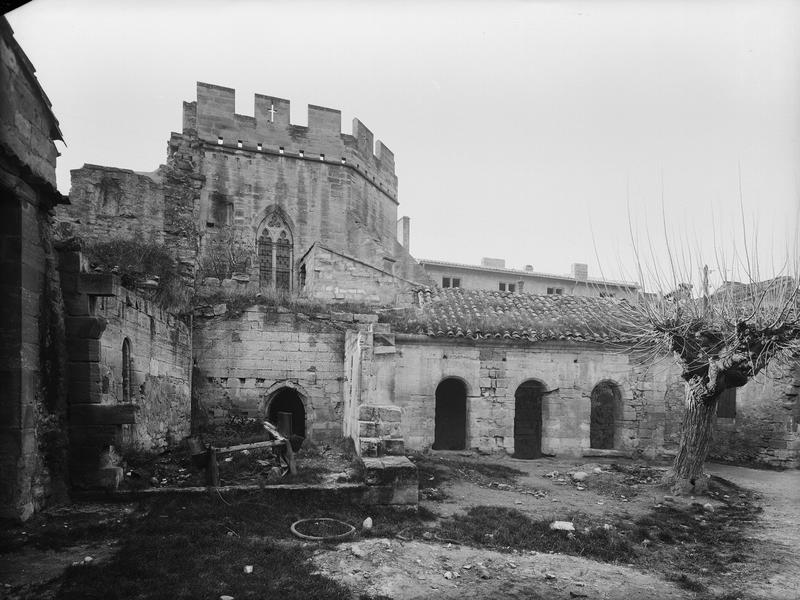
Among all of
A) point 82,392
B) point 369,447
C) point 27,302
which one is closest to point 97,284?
point 27,302

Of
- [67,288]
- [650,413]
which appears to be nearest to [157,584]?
[67,288]

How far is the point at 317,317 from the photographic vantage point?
14031 mm

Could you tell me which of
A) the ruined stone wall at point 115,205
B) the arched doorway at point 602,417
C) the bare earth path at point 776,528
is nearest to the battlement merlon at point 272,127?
the ruined stone wall at point 115,205

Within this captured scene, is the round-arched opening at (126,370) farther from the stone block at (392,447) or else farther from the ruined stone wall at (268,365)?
the ruined stone wall at (268,365)

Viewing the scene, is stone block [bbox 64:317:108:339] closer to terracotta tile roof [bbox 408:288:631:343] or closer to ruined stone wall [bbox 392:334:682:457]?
ruined stone wall [bbox 392:334:682:457]

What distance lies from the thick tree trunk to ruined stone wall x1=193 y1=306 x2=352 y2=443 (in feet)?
25.4

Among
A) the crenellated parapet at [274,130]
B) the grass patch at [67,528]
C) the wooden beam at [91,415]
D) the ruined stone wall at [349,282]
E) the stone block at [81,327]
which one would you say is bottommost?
the grass patch at [67,528]

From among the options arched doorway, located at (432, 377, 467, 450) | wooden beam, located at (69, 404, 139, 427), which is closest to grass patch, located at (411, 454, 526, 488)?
arched doorway, located at (432, 377, 467, 450)

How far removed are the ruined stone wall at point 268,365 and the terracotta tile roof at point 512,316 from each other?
2.50 meters

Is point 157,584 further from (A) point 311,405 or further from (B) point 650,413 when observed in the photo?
(B) point 650,413

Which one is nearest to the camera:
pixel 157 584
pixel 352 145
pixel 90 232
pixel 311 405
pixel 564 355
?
pixel 157 584

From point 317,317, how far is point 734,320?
30.3 ft

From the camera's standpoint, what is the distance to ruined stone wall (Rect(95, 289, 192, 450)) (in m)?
7.96

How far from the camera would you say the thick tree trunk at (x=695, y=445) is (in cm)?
1049
